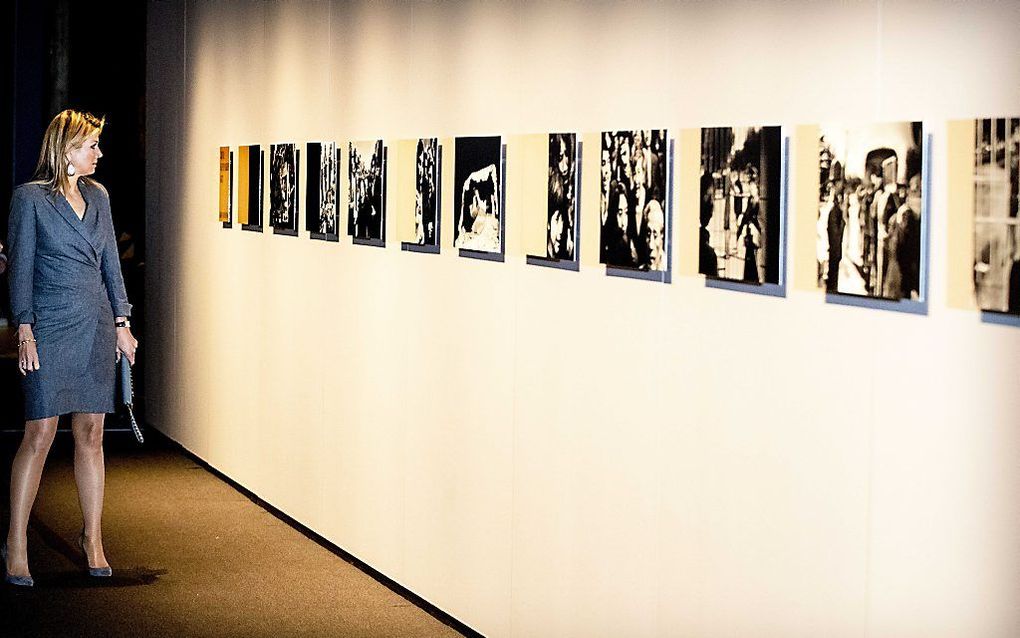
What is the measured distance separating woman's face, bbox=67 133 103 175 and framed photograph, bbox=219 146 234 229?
237cm

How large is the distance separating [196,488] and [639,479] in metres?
4.96

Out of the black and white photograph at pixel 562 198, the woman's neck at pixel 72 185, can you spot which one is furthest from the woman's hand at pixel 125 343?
the black and white photograph at pixel 562 198

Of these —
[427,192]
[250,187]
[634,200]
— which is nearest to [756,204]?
→ [634,200]

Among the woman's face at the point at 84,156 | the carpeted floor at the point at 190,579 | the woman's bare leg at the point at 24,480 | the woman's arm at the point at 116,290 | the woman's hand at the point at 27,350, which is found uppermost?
the woman's face at the point at 84,156

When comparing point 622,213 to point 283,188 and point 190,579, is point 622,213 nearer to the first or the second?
point 190,579

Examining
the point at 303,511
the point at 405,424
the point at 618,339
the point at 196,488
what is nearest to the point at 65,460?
the point at 196,488

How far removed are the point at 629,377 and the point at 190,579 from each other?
115 inches

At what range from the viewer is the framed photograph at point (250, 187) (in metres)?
8.64

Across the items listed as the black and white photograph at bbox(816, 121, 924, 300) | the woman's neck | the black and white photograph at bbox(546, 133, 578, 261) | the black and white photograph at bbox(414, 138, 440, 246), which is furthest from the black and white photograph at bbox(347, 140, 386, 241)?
the black and white photograph at bbox(816, 121, 924, 300)

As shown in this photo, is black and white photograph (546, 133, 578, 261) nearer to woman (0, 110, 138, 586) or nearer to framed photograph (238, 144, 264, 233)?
woman (0, 110, 138, 586)

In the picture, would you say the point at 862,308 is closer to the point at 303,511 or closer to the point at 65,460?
the point at 303,511

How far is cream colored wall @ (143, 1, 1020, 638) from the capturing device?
3564 mm

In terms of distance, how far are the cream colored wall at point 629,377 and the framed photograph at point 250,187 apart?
0.16 m

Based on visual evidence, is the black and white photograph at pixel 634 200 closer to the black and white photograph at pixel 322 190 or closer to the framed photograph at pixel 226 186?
the black and white photograph at pixel 322 190
